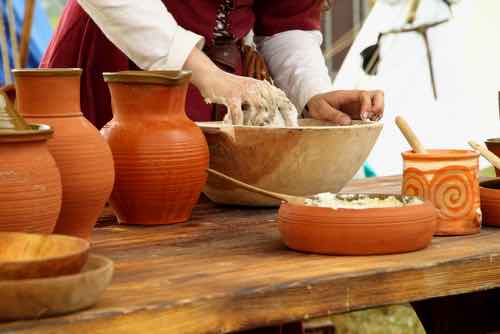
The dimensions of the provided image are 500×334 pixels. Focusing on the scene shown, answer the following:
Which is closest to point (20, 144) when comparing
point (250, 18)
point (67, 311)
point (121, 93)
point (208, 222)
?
point (67, 311)

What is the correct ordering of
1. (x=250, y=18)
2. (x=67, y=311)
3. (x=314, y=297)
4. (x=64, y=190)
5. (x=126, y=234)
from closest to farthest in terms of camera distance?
(x=67, y=311)
(x=314, y=297)
(x=64, y=190)
(x=126, y=234)
(x=250, y=18)

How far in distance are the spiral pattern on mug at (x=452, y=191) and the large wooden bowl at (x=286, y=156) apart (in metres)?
0.24

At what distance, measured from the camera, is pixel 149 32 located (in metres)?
1.86

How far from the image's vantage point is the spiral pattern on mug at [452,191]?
5.01 ft

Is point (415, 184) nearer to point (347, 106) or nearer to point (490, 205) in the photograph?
point (490, 205)

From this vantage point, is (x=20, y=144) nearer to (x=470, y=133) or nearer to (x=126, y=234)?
(x=126, y=234)

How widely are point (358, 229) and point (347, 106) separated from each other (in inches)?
29.2

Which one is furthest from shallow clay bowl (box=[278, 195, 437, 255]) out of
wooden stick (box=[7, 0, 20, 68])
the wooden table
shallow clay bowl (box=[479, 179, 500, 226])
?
wooden stick (box=[7, 0, 20, 68])

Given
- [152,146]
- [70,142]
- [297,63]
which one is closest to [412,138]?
[152,146]

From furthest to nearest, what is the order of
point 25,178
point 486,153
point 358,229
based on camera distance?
point 486,153
point 358,229
point 25,178

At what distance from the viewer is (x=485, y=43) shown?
3953 millimetres

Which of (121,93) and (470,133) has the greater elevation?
(121,93)

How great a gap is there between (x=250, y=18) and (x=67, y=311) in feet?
4.50

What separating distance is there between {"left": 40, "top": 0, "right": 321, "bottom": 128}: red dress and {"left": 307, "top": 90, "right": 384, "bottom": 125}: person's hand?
0.75 ft
